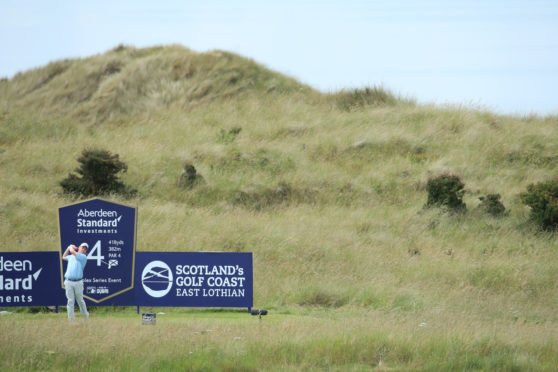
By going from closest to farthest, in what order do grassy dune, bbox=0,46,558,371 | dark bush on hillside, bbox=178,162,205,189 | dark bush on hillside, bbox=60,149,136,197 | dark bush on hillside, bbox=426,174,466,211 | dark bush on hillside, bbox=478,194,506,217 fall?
grassy dune, bbox=0,46,558,371
dark bush on hillside, bbox=478,194,506,217
dark bush on hillside, bbox=426,174,466,211
dark bush on hillside, bbox=60,149,136,197
dark bush on hillside, bbox=178,162,205,189

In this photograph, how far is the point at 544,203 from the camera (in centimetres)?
2283

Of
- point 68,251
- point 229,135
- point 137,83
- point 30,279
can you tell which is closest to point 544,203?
point 68,251

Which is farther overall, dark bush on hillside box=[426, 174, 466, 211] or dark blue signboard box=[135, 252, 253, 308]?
dark bush on hillside box=[426, 174, 466, 211]

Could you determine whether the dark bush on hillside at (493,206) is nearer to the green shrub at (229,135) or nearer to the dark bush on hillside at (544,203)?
the dark bush on hillside at (544,203)

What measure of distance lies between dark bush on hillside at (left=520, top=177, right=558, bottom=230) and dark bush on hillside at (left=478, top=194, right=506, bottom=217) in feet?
2.88

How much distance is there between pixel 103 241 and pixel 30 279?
171 cm

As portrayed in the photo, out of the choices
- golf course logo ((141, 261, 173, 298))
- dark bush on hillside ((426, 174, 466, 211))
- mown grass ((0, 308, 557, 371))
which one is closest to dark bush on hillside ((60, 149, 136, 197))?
dark bush on hillside ((426, 174, 466, 211))

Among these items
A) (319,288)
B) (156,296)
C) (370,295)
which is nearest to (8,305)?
(156,296)

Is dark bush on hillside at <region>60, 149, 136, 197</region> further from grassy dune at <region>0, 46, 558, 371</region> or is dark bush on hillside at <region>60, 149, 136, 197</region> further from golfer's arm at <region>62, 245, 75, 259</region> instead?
golfer's arm at <region>62, 245, 75, 259</region>

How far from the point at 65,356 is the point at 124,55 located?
37785 mm

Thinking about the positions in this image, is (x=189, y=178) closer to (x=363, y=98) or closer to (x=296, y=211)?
(x=296, y=211)

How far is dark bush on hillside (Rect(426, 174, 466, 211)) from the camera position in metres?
24.5

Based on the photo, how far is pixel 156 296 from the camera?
14.0 m

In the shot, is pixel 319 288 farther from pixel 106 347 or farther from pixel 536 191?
pixel 536 191
